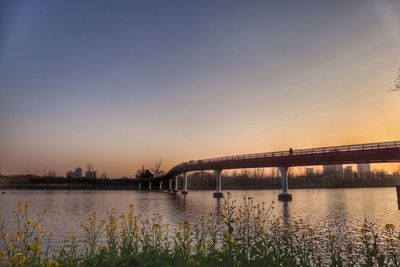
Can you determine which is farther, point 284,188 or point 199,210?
point 284,188

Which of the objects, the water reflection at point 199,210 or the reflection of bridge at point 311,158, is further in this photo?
the reflection of bridge at point 311,158

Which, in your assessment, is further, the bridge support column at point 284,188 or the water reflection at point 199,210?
the bridge support column at point 284,188

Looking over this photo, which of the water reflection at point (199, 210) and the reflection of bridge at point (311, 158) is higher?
the reflection of bridge at point (311, 158)

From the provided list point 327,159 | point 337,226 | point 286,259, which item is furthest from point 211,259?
point 327,159

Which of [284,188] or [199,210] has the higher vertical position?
[284,188]

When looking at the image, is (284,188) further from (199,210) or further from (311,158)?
(199,210)

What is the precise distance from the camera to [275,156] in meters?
77.5

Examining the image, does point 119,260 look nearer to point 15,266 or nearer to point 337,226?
point 15,266

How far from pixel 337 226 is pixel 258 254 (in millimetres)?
22497

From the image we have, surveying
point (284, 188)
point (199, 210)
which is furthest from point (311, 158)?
point (199, 210)

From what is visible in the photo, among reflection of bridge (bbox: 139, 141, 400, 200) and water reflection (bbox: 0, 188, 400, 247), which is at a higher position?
reflection of bridge (bbox: 139, 141, 400, 200)

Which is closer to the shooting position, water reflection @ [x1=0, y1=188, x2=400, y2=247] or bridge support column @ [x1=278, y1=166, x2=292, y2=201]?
water reflection @ [x1=0, y1=188, x2=400, y2=247]

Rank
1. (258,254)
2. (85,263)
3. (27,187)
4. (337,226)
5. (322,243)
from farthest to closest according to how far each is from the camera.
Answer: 1. (27,187)
2. (337,226)
3. (322,243)
4. (258,254)
5. (85,263)

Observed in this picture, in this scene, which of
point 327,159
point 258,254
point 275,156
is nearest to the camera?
point 258,254
